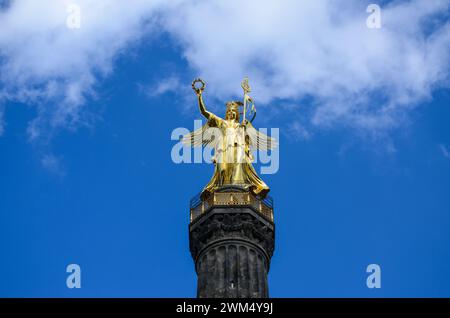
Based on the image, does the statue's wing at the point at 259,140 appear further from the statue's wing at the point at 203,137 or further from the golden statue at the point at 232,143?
the statue's wing at the point at 203,137

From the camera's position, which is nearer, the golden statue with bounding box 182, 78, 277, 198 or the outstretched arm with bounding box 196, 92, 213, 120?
the golden statue with bounding box 182, 78, 277, 198

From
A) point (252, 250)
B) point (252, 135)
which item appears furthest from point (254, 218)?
point (252, 135)

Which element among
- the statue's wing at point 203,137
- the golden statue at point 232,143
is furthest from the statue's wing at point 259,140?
the statue's wing at point 203,137

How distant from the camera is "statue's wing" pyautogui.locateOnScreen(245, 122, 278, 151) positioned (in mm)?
55625

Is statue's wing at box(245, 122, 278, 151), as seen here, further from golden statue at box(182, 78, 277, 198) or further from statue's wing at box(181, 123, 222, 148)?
statue's wing at box(181, 123, 222, 148)

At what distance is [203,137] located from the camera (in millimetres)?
55688

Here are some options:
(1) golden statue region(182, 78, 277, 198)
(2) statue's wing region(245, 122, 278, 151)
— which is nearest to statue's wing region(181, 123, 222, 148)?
(1) golden statue region(182, 78, 277, 198)

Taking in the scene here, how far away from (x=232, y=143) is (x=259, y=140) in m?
2.25

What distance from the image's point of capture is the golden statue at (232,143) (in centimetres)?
5238

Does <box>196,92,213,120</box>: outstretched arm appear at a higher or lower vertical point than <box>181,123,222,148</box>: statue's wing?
higher

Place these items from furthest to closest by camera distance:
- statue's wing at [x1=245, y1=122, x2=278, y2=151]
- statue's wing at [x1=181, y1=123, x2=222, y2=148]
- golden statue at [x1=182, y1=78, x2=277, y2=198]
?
statue's wing at [x1=245, y1=122, x2=278, y2=151]
statue's wing at [x1=181, y1=123, x2=222, y2=148]
golden statue at [x1=182, y1=78, x2=277, y2=198]
